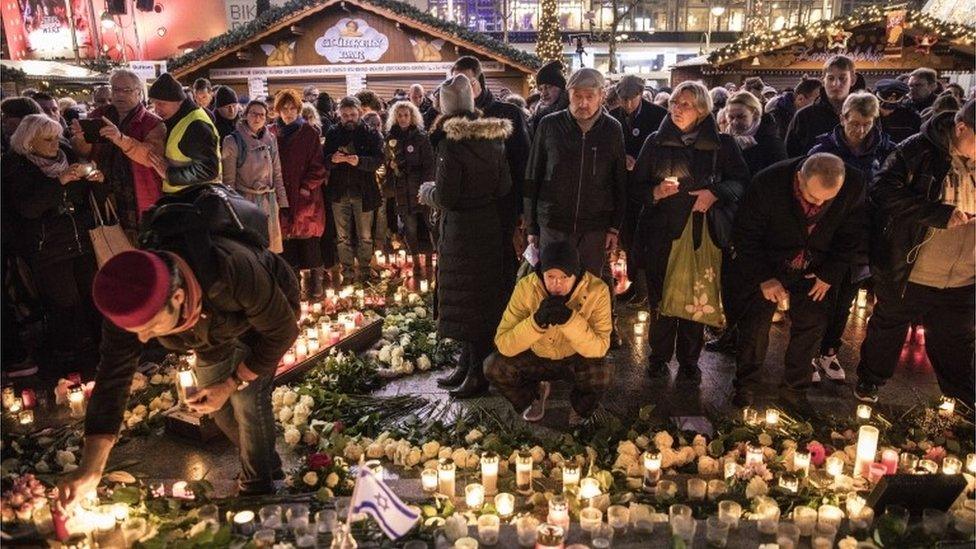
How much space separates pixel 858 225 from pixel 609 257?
164cm

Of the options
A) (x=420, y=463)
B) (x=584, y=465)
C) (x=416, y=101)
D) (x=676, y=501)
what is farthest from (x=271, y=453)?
(x=416, y=101)

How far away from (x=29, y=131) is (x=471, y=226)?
3240mm

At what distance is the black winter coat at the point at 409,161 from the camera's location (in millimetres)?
7055

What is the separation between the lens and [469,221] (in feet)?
14.6

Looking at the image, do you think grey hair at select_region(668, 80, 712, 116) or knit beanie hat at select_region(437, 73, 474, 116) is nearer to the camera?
knit beanie hat at select_region(437, 73, 474, 116)

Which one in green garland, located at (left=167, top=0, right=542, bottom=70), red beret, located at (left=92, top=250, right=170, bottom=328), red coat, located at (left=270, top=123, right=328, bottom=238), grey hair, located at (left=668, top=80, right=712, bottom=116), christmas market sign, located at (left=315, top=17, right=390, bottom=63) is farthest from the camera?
christmas market sign, located at (left=315, top=17, right=390, bottom=63)

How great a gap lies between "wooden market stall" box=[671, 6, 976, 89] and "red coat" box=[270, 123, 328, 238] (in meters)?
10.7

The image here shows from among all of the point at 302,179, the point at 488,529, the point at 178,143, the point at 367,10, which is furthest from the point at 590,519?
the point at 367,10

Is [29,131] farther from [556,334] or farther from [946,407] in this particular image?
[946,407]

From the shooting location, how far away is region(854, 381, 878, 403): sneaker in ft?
15.0

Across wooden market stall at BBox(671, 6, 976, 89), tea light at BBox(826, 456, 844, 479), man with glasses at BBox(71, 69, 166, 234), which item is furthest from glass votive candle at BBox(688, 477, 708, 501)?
wooden market stall at BBox(671, 6, 976, 89)

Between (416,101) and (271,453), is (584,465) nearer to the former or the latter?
(271,453)

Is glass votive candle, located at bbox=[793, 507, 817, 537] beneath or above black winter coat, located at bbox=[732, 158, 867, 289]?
beneath

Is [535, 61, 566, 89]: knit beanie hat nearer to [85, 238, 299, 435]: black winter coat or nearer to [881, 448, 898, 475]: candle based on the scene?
[85, 238, 299, 435]: black winter coat
